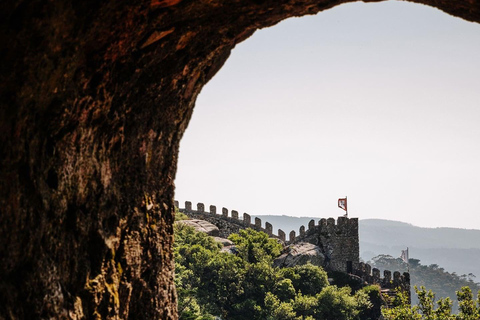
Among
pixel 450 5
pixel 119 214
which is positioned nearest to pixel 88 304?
pixel 119 214

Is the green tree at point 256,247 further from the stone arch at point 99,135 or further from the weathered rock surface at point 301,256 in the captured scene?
the stone arch at point 99,135

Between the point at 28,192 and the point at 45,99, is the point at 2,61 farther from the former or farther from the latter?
the point at 28,192

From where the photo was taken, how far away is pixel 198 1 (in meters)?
5.62

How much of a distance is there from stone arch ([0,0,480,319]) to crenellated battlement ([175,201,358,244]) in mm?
38397

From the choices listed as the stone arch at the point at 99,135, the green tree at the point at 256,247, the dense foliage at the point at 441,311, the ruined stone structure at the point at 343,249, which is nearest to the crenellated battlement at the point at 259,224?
the ruined stone structure at the point at 343,249

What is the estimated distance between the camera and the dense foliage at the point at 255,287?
33.2m

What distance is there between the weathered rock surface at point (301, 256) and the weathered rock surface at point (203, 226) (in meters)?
6.45

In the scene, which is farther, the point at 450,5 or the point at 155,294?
the point at 155,294

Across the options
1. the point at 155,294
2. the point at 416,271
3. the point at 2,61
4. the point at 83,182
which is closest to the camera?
the point at 2,61

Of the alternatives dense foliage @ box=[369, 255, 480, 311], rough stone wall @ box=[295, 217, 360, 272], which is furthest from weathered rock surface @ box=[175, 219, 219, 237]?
dense foliage @ box=[369, 255, 480, 311]

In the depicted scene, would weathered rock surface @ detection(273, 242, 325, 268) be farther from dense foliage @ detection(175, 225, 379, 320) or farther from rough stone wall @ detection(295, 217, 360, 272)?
dense foliage @ detection(175, 225, 379, 320)

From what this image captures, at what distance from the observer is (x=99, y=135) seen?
5965 mm

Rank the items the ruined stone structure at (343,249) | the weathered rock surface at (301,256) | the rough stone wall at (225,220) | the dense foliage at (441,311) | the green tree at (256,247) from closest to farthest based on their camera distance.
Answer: the dense foliage at (441,311)
the green tree at (256,247)
the weathered rock surface at (301,256)
the ruined stone structure at (343,249)
the rough stone wall at (225,220)

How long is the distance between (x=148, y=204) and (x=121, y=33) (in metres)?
2.63
